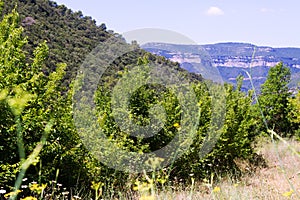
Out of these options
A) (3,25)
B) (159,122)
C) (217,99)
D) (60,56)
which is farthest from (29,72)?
A: (60,56)

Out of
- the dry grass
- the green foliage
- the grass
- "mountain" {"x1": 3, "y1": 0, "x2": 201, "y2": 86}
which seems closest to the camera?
the grass

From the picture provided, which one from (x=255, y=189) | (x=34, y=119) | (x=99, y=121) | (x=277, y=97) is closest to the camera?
Answer: (x=255, y=189)

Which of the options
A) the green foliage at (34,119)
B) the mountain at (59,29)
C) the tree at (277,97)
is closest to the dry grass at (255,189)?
the green foliage at (34,119)

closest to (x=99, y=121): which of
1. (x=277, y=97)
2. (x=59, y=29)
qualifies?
(x=277, y=97)

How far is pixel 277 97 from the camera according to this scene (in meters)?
19.0

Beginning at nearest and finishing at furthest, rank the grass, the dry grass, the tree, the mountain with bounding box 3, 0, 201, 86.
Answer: the grass < the dry grass < the tree < the mountain with bounding box 3, 0, 201, 86

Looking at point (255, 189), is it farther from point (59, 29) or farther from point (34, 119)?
point (59, 29)

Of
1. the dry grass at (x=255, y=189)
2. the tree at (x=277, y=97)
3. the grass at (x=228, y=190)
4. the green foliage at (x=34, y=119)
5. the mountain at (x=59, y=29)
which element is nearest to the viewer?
the grass at (x=228, y=190)

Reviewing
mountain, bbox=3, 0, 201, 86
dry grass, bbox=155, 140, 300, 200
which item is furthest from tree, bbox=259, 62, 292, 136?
dry grass, bbox=155, 140, 300, 200

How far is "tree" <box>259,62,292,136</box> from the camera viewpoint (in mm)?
18969

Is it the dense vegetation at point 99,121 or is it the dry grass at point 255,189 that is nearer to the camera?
the dry grass at point 255,189

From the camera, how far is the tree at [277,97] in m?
19.0

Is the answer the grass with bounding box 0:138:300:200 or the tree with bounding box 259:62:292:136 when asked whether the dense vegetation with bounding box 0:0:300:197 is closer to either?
the grass with bounding box 0:138:300:200

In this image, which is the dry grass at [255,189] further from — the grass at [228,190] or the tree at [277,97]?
the tree at [277,97]
